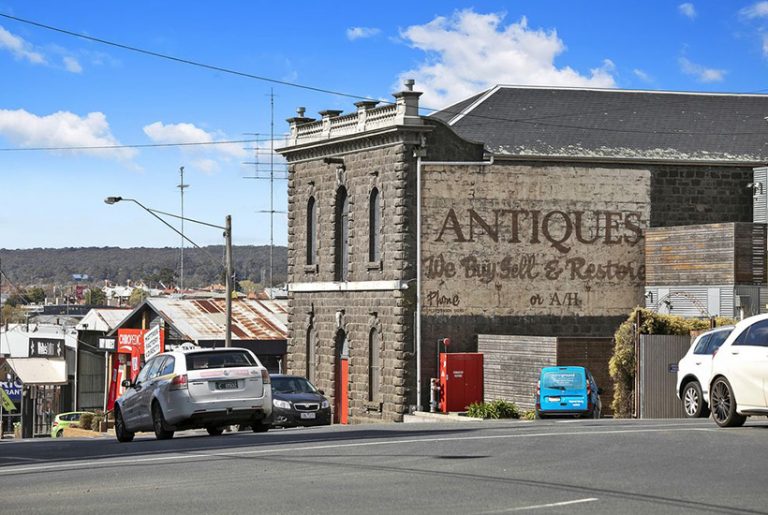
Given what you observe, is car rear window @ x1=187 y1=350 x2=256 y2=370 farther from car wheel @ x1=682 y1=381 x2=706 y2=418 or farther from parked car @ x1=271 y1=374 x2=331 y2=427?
car wheel @ x1=682 y1=381 x2=706 y2=418

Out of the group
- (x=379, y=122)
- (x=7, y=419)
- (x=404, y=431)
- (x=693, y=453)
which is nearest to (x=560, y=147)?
(x=379, y=122)

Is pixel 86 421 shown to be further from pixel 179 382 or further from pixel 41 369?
pixel 179 382

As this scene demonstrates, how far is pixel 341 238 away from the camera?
46.0 meters

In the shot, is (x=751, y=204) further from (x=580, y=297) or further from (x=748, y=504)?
(x=748, y=504)

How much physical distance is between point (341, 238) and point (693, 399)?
76.8ft

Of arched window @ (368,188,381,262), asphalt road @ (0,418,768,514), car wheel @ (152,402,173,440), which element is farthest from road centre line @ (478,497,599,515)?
arched window @ (368,188,381,262)

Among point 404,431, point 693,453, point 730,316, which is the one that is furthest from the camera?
point 730,316

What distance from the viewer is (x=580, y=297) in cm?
4366

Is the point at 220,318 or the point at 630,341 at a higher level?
the point at 220,318

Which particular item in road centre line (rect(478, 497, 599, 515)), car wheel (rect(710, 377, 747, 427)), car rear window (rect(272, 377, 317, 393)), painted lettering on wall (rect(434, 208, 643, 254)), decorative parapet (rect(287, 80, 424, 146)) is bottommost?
road centre line (rect(478, 497, 599, 515))

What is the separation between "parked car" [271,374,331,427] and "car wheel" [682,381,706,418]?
10.9 metres

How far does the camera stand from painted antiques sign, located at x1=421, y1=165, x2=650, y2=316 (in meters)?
42.2

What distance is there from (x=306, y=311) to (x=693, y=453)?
32.8m

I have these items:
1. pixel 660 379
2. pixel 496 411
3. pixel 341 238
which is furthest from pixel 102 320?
pixel 660 379
